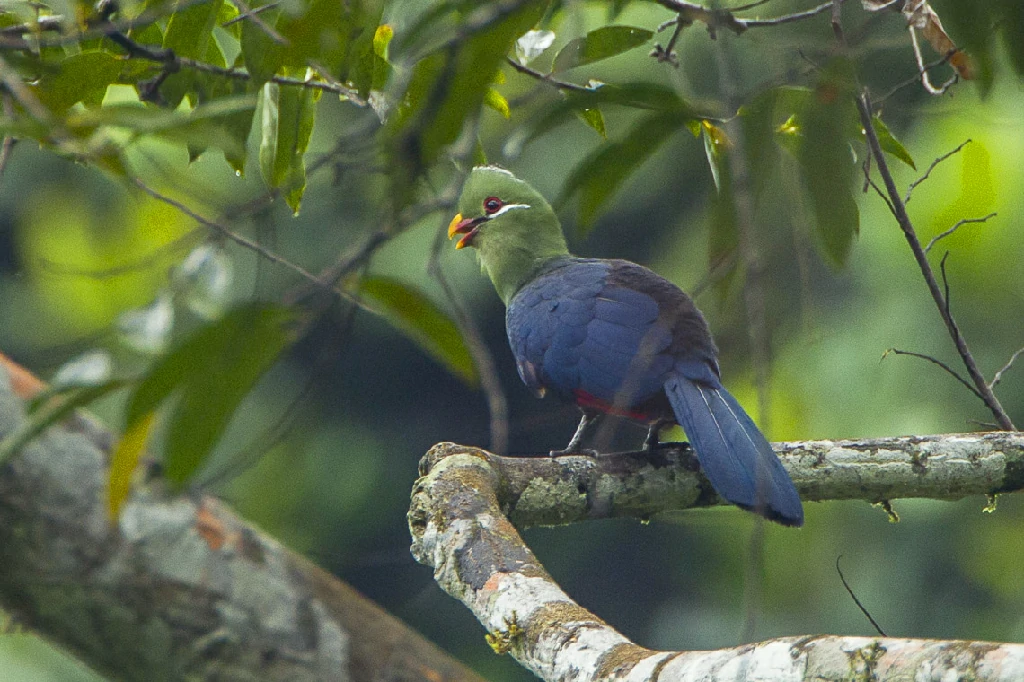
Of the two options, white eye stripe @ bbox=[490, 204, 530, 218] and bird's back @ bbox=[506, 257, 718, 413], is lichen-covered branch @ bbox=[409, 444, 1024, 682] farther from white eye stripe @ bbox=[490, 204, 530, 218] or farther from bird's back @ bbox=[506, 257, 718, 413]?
white eye stripe @ bbox=[490, 204, 530, 218]

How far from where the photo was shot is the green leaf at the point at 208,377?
751 millimetres

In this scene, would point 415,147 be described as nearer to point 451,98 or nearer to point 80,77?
point 451,98

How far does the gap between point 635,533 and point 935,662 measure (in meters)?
10.0

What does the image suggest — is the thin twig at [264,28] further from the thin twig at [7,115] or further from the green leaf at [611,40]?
the green leaf at [611,40]

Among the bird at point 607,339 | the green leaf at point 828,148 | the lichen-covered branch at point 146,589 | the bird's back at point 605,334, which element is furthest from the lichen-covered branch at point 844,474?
the green leaf at point 828,148

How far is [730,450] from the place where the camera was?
83.4 inches

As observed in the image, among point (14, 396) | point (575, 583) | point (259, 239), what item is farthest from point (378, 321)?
point (259, 239)

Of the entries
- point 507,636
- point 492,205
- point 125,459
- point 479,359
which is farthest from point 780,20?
point 492,205

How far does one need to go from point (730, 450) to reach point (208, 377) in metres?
1.52

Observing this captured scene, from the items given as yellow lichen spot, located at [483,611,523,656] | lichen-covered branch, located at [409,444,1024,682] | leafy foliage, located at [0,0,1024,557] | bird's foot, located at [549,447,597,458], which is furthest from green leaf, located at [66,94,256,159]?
bird's foot, located at [549,447,597,458]

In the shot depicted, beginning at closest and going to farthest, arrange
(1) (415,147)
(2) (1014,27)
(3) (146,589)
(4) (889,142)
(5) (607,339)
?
(1) (415,147) → (2) (1014,27) → (4) (889,142) → (3) (146,589) → (5) (607,339)

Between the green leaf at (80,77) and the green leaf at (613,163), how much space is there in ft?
2.21

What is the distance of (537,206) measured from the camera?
10.6ft

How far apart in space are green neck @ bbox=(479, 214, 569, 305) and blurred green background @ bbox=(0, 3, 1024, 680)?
1.43ft
